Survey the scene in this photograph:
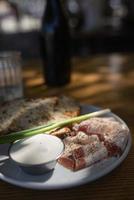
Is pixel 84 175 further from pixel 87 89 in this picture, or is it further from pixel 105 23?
pixel 105 23

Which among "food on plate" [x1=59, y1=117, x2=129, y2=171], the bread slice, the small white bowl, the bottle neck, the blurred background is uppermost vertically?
the bottle neck

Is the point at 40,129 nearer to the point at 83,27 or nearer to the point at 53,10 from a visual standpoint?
the point at 53,10

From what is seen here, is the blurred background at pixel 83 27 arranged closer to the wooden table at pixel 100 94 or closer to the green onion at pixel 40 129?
the wooden table at pixel 100 94

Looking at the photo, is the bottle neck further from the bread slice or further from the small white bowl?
the small white bowl

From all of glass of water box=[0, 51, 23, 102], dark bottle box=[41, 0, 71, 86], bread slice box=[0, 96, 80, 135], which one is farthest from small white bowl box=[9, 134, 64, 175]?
dark bottle box=[41, 0, 71, 86]

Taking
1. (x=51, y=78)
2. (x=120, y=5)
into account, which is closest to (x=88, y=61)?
(x=51, y=78)

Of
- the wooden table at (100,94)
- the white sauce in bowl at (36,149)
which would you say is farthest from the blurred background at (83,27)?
the white sauce in bowl at (36,149)
